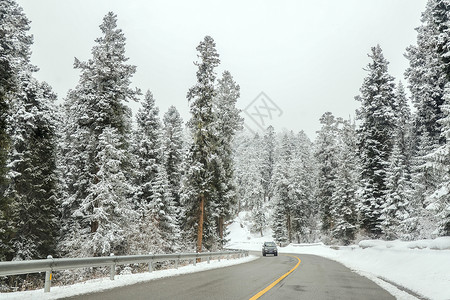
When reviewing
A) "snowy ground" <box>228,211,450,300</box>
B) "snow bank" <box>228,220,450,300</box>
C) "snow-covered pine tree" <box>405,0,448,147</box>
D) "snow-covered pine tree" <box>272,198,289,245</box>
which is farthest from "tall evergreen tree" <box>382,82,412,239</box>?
"snow-covered pine tree" <box>272,198,289,245</box>

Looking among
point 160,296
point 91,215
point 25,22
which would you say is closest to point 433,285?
point 160,296

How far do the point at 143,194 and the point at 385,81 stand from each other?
2825cm

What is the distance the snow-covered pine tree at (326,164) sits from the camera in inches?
2127

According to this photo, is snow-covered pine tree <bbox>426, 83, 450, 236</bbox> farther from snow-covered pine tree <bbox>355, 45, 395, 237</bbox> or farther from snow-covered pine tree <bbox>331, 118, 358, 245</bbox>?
snow-covered pine tree <bbox>331, 118, 358, 245</bbox>

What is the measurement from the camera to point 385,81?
35.6 meters

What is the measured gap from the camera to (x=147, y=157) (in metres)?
35.3

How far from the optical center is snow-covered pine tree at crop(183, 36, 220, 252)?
1102 inches

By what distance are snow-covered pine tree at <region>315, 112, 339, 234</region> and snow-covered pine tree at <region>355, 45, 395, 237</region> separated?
18042 mm

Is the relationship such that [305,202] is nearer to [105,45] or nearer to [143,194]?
[143,194]

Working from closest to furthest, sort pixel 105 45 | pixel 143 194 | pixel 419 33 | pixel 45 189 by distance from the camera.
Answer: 1. pixel 105 45
2. pixel 45 189
3. pixel 419 33
4. pixel 143 194

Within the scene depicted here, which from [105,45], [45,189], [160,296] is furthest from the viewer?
[45,189]

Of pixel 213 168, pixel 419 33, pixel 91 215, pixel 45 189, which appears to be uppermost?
pixel 419 33

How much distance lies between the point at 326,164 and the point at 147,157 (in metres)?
32.0

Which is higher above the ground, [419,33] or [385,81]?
[419,33]
